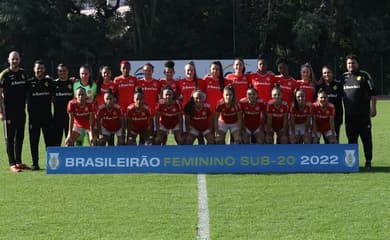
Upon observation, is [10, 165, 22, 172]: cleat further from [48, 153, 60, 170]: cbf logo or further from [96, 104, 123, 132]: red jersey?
[96, 104, 123, 132]: red jersey

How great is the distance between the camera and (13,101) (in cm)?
1102

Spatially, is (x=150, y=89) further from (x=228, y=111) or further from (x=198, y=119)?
(x=228, y=111)

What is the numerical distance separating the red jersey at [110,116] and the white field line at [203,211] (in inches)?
86.0

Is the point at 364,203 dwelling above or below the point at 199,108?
below

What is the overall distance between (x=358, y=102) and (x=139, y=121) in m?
3.46

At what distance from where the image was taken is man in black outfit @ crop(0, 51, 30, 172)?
11.0 metres

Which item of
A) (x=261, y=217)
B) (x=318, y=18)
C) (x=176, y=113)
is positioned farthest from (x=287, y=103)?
(x=318, y=18)

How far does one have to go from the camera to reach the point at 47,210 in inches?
308

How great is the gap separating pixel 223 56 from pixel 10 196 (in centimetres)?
3234

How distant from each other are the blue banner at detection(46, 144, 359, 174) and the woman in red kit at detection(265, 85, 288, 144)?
3.22 feet

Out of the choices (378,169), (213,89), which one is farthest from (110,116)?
(378,169)

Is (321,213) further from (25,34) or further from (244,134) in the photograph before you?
(25,34)

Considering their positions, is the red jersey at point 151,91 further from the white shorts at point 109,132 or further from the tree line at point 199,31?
the tree line at point 199,31

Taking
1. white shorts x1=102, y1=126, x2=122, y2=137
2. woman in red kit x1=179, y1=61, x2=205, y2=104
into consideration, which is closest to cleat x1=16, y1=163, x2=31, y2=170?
white shorts x1=102, y1=126, x2=122, y2=137
